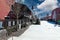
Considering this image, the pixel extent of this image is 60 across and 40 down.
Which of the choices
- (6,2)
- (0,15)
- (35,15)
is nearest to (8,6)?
(6,2)

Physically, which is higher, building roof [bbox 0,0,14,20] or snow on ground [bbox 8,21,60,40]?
building roof [bbox 0,0,14,20]

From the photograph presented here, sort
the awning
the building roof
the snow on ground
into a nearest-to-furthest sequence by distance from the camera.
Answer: the snow on ground < the awning < the building roof

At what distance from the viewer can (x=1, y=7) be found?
1084 inches

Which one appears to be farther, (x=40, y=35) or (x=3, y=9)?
(x=3, y=9)

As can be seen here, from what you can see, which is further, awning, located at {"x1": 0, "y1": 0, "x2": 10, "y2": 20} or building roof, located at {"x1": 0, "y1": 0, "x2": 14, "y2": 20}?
building roof, located at {"x1": 0, "y1": 0, "x2": 14, "y2": 20}

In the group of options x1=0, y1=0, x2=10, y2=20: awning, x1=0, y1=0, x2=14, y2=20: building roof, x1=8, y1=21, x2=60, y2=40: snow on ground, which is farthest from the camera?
x1=0, y1=0, x2=14, y2=20: building roof

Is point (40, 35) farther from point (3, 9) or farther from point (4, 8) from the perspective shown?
point (4, 8)

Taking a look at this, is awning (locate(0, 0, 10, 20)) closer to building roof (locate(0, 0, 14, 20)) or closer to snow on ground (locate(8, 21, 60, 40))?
building roof (locate(0, 0, 14, 20))

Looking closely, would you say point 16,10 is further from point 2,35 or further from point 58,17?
point 58,17

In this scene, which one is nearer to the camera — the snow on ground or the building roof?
the snow on ground

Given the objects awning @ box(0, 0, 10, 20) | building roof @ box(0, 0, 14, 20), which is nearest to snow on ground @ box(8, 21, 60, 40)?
awning @ box(0, 0, 10, 20)

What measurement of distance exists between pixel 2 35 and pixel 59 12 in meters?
43.4

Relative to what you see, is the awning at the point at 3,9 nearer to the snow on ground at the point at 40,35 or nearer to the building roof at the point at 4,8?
the building roof at the point at 4,8

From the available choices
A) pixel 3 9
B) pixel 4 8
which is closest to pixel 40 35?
pixel 3 9
